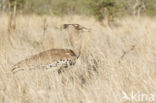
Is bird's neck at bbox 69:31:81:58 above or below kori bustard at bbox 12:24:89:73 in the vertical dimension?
above

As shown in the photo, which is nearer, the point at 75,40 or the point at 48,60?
the point at 48,60

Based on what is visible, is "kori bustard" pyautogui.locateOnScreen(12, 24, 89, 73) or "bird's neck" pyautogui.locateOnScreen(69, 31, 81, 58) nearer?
"kori bustard" pyautogui.locateOnScreen(12, 24, 89, 73)

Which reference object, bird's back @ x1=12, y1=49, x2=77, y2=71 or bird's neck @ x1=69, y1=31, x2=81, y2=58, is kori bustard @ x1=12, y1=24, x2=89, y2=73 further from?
bird's neck @ x1=69, y1=31, x2=81, y2=58

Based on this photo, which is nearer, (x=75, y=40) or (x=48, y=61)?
(x=48, y=61)

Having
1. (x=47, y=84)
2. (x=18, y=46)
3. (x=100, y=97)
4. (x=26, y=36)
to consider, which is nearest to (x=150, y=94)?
(x=100, y=97)

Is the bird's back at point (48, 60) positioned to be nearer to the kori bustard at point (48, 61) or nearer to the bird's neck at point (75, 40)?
the kori bustard at point (48, 61)

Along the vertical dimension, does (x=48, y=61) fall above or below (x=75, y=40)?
below

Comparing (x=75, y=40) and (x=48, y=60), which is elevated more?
(x=75, y=40)

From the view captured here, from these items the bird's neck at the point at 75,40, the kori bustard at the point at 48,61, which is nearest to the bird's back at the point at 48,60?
the kori bustard at the point at 48,61

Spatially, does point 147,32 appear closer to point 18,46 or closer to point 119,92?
point 18,46

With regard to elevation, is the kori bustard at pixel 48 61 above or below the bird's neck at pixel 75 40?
below

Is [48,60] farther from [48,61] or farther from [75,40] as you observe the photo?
[75,40]

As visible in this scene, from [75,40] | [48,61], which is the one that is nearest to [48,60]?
[48,61]

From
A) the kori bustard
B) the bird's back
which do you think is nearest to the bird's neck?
the kori bustard
